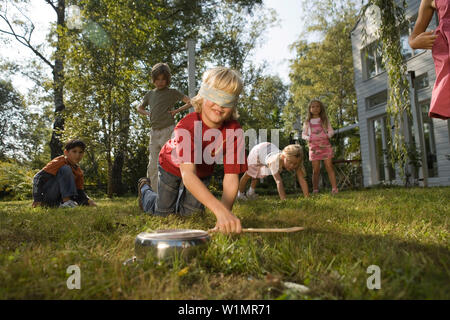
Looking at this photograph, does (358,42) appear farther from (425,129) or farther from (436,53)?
(436,53)

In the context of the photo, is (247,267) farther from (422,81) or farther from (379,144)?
(379,144)

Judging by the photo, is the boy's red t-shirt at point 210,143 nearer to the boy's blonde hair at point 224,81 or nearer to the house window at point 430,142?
the boy's blonde hair at point 224,81

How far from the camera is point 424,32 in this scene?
7.75ft

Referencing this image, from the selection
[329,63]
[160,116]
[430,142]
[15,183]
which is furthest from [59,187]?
[329,63]

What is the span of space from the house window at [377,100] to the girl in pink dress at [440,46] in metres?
10.8

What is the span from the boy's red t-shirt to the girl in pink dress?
1.35 m

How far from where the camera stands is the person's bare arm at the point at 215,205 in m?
1.84

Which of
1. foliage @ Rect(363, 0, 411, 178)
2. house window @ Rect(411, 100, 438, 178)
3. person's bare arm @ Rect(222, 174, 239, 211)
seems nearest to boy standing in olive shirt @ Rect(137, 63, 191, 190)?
person's bare arm @ Rect(222, 174, 239, 211)

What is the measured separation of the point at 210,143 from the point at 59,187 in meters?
3.30

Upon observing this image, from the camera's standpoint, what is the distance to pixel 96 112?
8297 mm

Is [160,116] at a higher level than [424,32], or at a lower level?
higher
